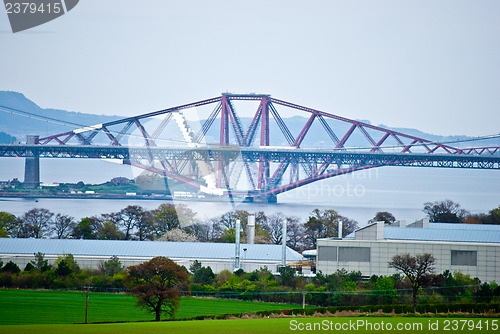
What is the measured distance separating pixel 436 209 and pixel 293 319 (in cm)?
3339

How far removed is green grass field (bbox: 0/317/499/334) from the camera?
15.2 metres

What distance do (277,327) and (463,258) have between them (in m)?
11.5

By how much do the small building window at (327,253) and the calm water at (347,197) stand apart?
68.5ft

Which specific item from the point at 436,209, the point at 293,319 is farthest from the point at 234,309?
the point at 436,209

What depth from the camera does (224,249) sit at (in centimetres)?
3102

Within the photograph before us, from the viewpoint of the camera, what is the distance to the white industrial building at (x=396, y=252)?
86.3 feet

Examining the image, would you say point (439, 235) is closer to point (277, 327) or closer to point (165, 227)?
point (277, 327)

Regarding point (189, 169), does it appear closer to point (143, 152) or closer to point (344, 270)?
point (143, 152)

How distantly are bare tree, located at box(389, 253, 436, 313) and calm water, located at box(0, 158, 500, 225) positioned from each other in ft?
77.7

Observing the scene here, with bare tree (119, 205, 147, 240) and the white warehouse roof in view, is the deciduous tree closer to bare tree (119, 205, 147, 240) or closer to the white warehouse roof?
the white warehouse roof

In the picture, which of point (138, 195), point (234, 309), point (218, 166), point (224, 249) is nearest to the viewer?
point (234, 309)

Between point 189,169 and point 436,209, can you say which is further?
point 189,169

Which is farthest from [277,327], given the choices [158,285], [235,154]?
[235,154]

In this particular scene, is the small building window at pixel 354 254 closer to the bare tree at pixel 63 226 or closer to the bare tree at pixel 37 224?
the bare tree at pixel 37 224
